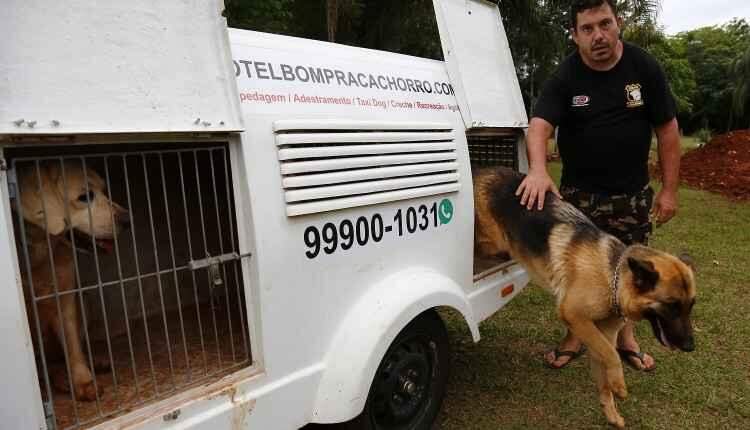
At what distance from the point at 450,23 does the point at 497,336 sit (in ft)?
8.64

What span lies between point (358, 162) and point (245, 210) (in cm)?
64

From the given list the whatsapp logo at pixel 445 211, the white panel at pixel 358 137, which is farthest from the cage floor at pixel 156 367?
the whatsapp logo at pixel 445 211

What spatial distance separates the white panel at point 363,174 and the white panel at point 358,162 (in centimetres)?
2

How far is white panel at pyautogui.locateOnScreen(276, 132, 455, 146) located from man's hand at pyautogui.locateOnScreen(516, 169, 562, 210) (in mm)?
611

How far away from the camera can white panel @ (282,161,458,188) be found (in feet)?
7.03

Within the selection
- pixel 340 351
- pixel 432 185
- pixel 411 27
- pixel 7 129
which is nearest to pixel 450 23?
pixel 432 185

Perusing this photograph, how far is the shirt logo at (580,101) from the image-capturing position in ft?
11.5

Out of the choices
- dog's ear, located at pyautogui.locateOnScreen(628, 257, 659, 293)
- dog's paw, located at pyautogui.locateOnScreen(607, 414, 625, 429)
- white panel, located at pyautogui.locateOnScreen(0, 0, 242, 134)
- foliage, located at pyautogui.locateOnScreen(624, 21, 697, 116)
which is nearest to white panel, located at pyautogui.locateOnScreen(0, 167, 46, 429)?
white panel, located at pyautogui.locateOnScreen(0, 0, 242, 134)

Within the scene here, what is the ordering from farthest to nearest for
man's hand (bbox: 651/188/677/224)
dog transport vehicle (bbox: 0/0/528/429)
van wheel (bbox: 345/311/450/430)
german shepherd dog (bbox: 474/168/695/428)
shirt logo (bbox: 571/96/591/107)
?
man's hand (bbox: 651/188/677/224) < shirt logo (bbox: 571/96/591/107) < german shepherd dog (bbox: 474/168/695/428) < van wheel (bbox: 345/311/450/430) < dog transport vehicle (bbox: 0/0/528/429)

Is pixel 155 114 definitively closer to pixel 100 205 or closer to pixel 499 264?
pixel 100 205

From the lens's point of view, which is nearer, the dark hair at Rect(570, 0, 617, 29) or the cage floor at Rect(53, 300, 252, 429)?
the cage floor at Rect(53, 300, 252, 429)

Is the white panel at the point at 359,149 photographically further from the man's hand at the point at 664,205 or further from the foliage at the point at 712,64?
the foliage at the point at 712,64

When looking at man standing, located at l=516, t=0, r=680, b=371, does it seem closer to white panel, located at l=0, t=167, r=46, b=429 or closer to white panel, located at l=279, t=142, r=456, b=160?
white panel, located at l=279, t=142, r=456, b=160

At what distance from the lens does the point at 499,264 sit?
3.68m
